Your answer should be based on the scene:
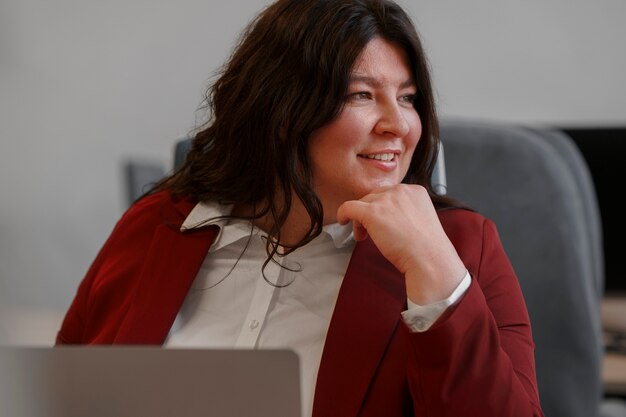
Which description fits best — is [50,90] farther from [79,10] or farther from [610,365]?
[610,365]

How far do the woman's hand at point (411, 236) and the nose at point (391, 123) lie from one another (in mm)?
90

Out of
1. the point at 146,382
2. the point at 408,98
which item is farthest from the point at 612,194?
the point at 146,382

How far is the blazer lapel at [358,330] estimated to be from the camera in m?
1.19

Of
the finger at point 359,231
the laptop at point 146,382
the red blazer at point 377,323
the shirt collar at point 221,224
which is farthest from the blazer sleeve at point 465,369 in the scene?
the laptop at point 146,382

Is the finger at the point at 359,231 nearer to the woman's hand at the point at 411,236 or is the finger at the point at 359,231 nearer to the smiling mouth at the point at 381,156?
the woman's hand at the point at 411,236

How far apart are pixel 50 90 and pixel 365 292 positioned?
1.91 metres

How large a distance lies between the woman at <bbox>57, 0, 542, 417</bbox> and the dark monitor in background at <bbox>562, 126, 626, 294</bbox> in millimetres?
996

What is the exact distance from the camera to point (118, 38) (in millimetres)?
3088

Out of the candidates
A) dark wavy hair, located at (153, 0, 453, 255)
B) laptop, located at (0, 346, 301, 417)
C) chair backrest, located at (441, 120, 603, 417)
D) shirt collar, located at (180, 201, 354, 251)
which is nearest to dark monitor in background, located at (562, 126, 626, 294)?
chair backrest, located at (441, 120, 603, 417)

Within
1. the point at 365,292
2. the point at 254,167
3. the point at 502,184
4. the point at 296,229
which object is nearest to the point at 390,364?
the point at 365,292

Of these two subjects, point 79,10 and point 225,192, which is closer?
point 225,192

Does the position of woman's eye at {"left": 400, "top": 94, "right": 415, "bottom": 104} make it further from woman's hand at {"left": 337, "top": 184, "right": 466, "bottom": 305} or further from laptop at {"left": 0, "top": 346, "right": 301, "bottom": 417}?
laptop at {"left": 0, "top": 346, "right": 301, "bottom": 417}

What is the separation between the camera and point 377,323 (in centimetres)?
123

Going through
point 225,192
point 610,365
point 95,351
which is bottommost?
point 610,365
